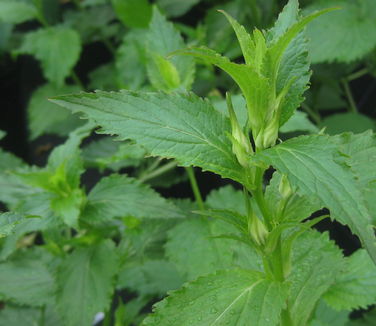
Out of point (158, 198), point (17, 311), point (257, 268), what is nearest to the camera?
point (257, 268)

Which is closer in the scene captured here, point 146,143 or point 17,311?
point 146,143

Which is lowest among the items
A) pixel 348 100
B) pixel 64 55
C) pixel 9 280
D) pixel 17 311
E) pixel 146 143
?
pixel 17 311

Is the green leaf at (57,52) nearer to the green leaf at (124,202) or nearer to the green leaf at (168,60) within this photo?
the green leaf at (168,60)

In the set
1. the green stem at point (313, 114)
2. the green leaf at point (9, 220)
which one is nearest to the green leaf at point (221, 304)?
the green leaf at point (9, 220)

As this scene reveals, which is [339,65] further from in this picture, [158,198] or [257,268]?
[257,268]

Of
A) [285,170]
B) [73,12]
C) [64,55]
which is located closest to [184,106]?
[285,170]

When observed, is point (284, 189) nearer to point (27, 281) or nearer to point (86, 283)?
point (86, 283)

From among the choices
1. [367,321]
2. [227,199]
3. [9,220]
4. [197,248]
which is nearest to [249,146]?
[9,220]
